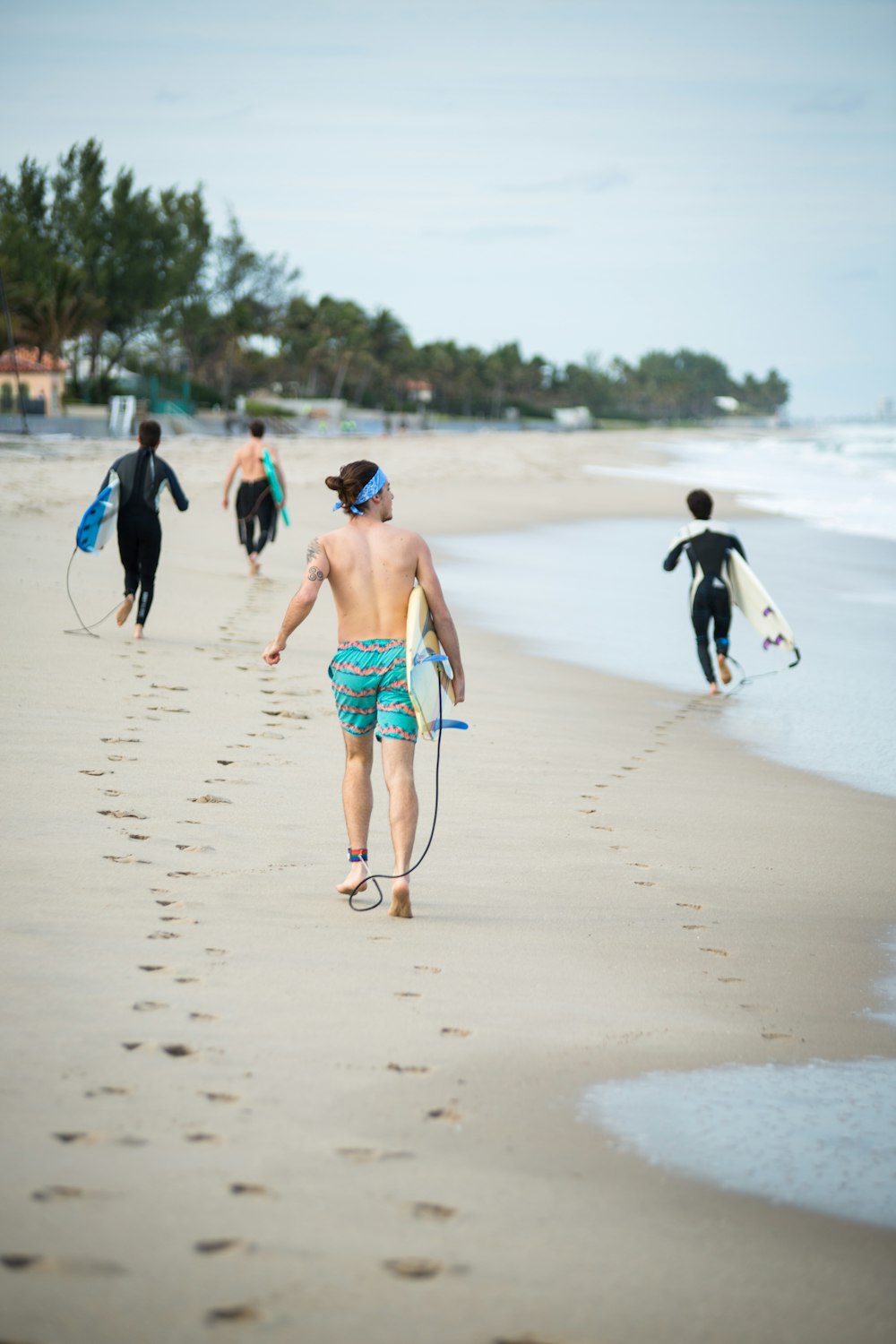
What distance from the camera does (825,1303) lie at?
8.25 ft

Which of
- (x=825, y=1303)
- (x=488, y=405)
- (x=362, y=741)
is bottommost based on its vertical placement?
(x=825, y=1303)

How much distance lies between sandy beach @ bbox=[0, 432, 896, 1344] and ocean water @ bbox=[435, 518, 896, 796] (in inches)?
30.6

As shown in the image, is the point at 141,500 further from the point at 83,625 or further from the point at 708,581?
the point at 708,581

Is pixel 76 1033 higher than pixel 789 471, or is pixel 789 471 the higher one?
pixel 789 471

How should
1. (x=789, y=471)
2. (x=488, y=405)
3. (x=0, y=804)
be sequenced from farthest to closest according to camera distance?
(x=488, y=405)
(x=789, y=471)
(x=0, y=804)

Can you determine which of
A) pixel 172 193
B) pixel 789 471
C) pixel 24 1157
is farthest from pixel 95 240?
pixel 24 1157

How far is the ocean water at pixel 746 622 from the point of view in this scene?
28.1 ft

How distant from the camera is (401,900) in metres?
4.55

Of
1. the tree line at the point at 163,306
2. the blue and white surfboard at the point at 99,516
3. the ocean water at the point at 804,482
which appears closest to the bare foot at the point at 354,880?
the blue and white surfboard at the point at 99,516

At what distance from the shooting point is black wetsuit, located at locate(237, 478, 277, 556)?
13.4m

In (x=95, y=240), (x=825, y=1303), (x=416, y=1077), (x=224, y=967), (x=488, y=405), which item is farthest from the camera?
(x=488, y=405)

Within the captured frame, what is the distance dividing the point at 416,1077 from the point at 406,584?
1.83m

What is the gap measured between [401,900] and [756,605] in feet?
19.3

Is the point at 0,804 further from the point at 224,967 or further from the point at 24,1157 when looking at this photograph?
the point at 24,1157
